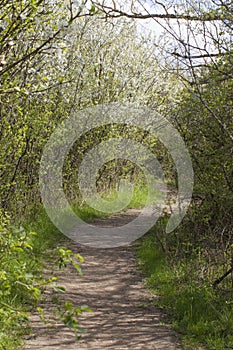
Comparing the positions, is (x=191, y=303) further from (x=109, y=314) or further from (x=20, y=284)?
(x=20, y=284)

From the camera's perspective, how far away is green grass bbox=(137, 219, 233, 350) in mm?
5040

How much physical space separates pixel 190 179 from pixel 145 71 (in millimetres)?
8935

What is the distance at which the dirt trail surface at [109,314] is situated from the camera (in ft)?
16.1

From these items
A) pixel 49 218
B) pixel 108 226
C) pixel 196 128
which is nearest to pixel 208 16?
pixel 196 128

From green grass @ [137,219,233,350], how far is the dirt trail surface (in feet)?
0.52

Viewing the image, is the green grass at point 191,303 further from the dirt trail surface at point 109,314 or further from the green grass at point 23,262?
the green grass at point 23,262

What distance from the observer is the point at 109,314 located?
595 centimetres

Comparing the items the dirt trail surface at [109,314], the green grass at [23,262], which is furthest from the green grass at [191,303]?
the green grass at [23,262]

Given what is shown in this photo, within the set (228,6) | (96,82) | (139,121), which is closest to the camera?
(228,6)

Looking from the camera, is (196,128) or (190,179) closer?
(196,128)

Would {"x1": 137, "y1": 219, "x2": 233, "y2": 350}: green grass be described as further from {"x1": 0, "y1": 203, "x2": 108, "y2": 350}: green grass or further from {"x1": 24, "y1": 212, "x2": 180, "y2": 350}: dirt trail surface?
{"x1": 0, "y1": 203, "x2": 108, "y2": 350}: green grass

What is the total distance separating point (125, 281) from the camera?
7.59 metres

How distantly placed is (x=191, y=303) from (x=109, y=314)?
0.92 meters

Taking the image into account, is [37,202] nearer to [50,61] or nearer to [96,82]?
[50,61]
